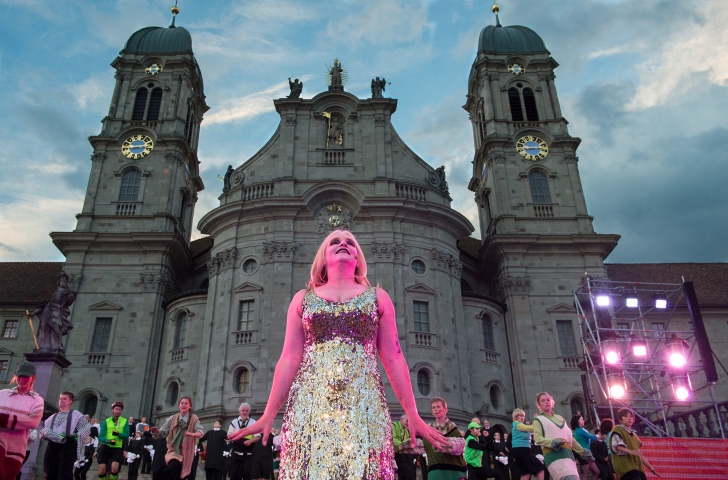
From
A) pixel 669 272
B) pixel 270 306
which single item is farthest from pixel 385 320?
pixel 669 272

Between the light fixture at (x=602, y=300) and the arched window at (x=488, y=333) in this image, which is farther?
the arched window at (x=488, y=333)

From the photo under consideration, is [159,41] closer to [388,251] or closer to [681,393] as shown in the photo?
[388,251]

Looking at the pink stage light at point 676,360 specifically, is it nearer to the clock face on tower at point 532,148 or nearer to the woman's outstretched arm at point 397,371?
the clock face on tower at point 532,148

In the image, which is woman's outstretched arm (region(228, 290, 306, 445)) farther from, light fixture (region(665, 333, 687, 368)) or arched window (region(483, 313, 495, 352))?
arched window (region(483, 313, 495, 352))

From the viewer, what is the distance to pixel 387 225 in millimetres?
27766

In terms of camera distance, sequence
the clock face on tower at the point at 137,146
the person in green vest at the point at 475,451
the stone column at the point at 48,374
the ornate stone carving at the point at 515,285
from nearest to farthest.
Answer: the person in green vest at the point at 475,451
the stone column at the point at 48,374
the ornate stone carving at the point at 515,285
the clock face on tower at the point at 137,146

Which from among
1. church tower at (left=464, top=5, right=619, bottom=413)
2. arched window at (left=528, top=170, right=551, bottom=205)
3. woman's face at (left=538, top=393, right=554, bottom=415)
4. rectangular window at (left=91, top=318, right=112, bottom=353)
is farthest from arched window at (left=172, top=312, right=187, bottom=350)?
woman's face at (left=538, top=393, right=554, bottom=415)

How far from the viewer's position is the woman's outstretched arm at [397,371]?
388cm

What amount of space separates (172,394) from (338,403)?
25857mm

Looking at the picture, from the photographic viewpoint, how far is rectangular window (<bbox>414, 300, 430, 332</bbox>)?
26.1 meters

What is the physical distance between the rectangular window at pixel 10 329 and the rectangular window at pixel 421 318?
72.1ft

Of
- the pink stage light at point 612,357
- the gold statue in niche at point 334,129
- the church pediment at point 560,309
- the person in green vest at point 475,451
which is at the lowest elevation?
the person in green vest at point 475,451

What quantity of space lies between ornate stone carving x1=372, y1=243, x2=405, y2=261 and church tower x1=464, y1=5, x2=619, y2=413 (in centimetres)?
596

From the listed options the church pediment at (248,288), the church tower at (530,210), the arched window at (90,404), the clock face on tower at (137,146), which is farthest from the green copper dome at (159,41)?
the arched window at (90,404)
